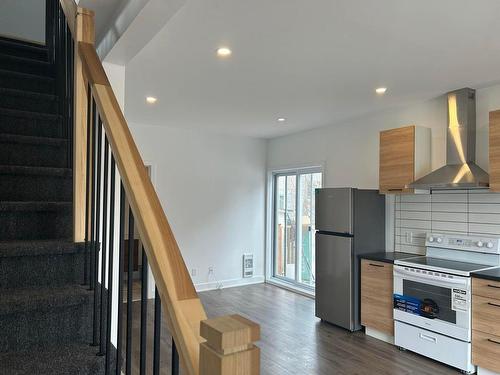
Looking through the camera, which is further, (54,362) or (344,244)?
(344,244)

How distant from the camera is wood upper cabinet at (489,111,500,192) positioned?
3363 millimetres

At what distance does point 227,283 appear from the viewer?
21.2 ft

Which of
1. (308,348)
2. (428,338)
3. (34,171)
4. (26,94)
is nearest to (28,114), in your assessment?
(26,94)

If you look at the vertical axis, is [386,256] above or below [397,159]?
below

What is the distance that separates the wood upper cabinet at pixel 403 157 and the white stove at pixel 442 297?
71 cm

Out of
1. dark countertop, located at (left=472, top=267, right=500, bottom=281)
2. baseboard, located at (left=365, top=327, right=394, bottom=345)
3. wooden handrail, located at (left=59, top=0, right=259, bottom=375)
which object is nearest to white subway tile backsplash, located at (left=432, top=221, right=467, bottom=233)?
dark countertop, located at (left=472, top=267, right=500, bottom=281)

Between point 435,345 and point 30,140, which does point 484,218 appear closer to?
point 435,345

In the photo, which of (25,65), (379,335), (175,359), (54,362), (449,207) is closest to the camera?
(175,359)

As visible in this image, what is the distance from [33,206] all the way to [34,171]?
25 cm

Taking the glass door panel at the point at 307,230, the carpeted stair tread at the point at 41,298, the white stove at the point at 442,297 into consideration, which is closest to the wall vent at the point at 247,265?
the glass door panel at the point at 307,230

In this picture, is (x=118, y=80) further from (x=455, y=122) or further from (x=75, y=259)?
(x=455, y=122)

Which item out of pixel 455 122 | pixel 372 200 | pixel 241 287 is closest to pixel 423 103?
pixel 455 122

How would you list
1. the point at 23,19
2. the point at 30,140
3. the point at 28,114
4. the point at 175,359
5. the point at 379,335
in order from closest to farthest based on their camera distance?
the point at 175,359, the point at 30,140, the point at 28,114, the point at 23,19, the point at 379,335

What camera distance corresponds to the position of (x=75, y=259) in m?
1.73
